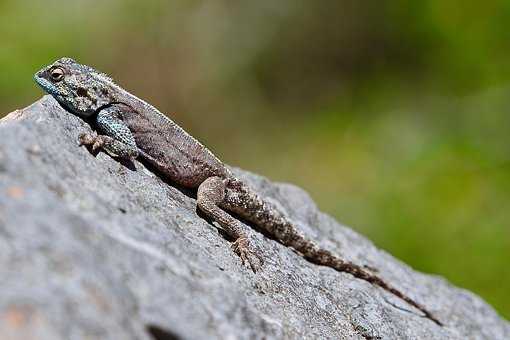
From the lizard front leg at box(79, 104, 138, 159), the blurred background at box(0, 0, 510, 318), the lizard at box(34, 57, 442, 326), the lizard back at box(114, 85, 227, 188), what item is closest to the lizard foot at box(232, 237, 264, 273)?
the lizard at box(34, 57, 442, 326)

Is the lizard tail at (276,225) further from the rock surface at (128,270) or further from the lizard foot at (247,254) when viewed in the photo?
the lizard foot at (247,254)

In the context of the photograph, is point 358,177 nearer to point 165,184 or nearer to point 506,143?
point 506,143

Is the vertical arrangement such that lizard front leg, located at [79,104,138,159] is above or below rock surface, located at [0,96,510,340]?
above

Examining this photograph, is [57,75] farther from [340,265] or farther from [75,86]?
[340,265]

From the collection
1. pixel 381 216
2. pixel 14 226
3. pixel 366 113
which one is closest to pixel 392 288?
pixel 14 226

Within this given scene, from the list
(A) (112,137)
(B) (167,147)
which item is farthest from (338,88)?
(A) (112,137)

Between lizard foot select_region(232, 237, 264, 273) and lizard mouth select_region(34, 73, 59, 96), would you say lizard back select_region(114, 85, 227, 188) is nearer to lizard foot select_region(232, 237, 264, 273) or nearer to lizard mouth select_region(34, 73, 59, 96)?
lizard mouth select_region(34, 73, 59, 96)

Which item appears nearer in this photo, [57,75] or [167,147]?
[57,75]
